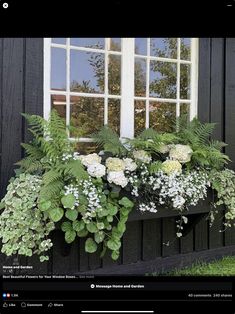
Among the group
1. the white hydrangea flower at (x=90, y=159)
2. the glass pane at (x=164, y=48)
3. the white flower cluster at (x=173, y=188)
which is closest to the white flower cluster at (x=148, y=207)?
the white flower cluster at (x=173, y=188)

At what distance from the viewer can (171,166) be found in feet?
4.99

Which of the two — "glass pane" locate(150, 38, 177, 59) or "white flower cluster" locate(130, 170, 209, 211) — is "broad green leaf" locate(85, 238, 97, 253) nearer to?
"white flower cluster" locate(130, 170, 209, 211)

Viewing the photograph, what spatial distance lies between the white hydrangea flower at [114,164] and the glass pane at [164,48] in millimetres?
589

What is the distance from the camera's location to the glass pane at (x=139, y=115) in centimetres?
169

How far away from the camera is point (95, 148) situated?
4.79 ft

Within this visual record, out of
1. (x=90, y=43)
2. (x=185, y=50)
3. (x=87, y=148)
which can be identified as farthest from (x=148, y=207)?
(x=185, y=50)

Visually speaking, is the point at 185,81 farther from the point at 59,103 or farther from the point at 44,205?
the point at 44,205

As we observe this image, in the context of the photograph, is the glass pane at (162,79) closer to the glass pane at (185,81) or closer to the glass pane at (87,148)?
the glass pane at (185,81)

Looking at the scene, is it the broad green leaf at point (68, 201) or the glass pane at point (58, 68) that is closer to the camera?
the broad green leaf at point (68, 201)

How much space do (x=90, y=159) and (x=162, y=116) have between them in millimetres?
550

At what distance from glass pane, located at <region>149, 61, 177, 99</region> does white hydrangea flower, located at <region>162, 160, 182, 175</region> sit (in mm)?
381
